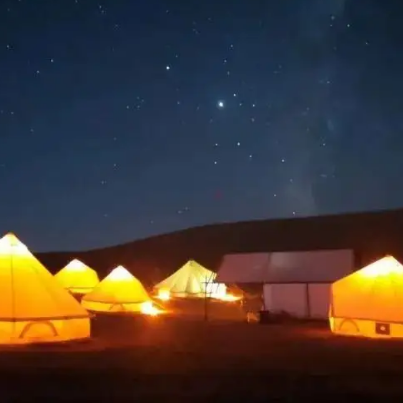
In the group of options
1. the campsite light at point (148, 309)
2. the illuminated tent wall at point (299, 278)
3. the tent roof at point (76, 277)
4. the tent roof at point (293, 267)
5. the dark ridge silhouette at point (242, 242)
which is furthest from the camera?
the dark ridge silhouette at point (242, 242)

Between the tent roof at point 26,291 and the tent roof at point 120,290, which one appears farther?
the tent roof at point 120,290

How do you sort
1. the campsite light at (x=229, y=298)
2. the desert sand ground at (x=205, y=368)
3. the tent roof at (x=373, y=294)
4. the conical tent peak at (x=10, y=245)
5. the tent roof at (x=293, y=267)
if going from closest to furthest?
the desert sand ground at (x=205, y=368) → the conical tent peak at (x=10, y=245) → the tent roof at (x=373, y=294) → the tent roof at (x=293, y=267) → the campsite light at (x=229, y=298)

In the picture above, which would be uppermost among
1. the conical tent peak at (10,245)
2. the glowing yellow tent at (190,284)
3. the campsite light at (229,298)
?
the conical tent peak at (10,245)

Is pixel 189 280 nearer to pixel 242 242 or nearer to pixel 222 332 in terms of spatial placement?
pixel 222 332

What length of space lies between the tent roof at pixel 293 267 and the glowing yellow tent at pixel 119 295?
16.0 ft

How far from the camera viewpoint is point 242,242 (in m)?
93.1

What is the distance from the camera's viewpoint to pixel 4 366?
12.6m

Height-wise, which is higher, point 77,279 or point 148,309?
point 77,279

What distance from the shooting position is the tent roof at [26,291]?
675 inches

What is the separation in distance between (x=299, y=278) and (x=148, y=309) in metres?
6.82

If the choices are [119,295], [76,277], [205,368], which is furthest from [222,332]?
[76,277]

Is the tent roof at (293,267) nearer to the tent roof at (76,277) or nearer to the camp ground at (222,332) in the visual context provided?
the camp ground at (222,332)

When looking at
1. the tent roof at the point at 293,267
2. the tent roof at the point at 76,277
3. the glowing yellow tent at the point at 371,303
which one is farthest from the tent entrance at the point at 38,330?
the tent roof at the point at 76,277

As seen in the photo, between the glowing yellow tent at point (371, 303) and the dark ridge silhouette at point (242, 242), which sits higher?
the dark ridge silhouette at point (242, 242)
